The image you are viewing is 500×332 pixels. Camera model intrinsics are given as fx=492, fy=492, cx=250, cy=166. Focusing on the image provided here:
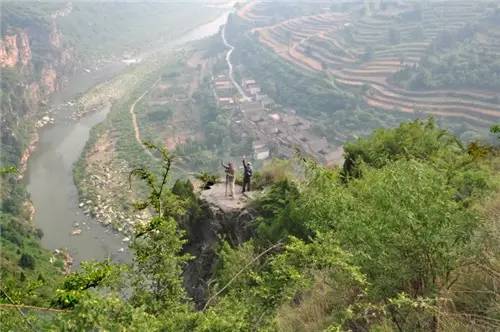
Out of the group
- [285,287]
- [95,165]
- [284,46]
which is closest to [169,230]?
[285,287]

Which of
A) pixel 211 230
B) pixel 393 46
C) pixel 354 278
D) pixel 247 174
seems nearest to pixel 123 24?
pixel 393 46

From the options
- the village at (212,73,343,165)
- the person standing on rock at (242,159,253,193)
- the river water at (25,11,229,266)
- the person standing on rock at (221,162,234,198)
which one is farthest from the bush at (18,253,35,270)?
the village at (212,73,343,165)

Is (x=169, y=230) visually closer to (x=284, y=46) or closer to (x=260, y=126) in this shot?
(x=260, y=126)

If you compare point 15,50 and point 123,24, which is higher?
point 15,50

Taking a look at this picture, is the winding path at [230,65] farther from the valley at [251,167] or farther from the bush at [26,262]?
the bush at [26,262]

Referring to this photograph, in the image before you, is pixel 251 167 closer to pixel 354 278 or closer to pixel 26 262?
pixel 354 278

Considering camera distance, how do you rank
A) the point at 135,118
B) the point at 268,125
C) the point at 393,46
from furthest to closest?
the point at 393,46
the point at 135,118
the point at 268,125
